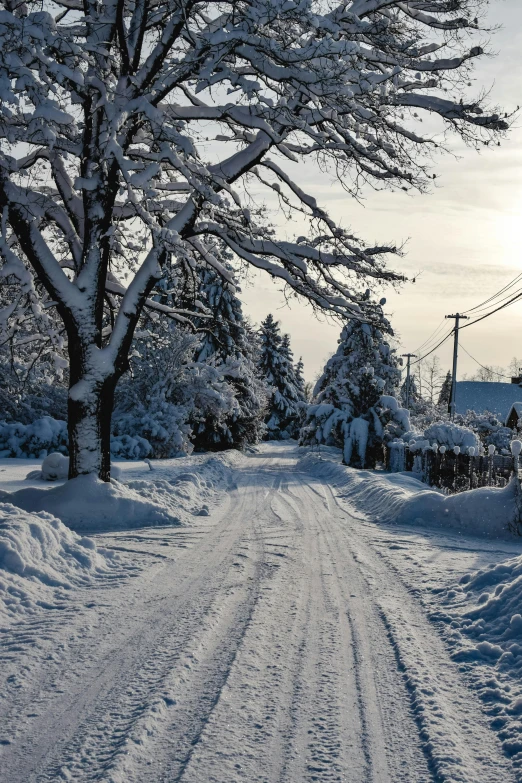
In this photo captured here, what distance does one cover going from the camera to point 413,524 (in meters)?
10.9

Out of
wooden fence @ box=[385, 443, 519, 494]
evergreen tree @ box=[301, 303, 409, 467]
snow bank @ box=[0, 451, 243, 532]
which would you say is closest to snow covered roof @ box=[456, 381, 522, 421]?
evergreen tree @ box=[301, 303, 409, 467]

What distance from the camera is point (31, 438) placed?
75.4 ft

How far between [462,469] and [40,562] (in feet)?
43.9

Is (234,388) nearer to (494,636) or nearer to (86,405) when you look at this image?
(86,405)

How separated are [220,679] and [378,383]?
28.5m

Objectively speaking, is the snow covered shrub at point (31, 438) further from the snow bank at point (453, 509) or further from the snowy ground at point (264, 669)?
the snowy ground at point (264, 669)

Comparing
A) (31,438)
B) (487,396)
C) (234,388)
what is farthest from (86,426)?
(487,396)

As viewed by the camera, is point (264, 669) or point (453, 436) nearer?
point (264, 669)

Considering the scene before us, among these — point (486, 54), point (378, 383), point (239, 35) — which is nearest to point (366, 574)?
point (239, 35)

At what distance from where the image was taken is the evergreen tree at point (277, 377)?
61.9 m

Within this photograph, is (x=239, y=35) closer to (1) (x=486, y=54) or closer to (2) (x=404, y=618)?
(1) (x=486, y=54)

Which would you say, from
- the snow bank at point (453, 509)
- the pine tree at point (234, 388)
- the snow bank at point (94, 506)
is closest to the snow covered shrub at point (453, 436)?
the snow bank at point (453, 509)

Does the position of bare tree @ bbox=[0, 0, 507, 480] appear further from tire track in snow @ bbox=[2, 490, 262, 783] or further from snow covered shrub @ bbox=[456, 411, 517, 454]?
snow covered shrub @ bbox=[456, 411, 517, 454]

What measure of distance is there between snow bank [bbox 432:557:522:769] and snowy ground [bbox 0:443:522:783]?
14mm
